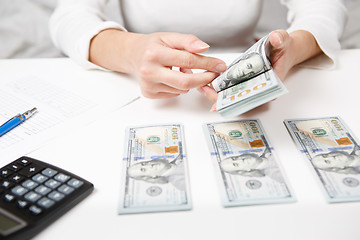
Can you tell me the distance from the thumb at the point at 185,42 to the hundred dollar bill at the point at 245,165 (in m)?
Answer: 0.15

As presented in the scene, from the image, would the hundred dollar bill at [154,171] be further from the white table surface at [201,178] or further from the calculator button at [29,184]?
the calculator button at [29,184]

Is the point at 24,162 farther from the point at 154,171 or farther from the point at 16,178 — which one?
the point at 154,171

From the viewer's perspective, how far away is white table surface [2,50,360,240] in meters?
0.45

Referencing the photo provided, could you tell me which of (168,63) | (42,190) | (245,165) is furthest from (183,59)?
(42,190)

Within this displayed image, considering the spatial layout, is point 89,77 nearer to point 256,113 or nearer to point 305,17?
point 256,113

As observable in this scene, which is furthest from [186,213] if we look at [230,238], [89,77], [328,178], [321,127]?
[89,77]

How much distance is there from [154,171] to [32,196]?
0.59 ft

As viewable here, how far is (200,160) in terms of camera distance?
1.85ft

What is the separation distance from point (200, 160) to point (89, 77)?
41 centimetres

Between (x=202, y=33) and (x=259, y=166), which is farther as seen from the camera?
(x=202, y=33)

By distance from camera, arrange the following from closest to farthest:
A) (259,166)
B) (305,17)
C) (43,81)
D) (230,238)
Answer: (230,238)
(259,166)
(43,81)
(305,17)

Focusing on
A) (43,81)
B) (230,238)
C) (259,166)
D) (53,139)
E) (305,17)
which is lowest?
(230,238)

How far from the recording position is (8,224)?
1.40 feet

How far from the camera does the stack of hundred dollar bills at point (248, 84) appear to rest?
555 mm
